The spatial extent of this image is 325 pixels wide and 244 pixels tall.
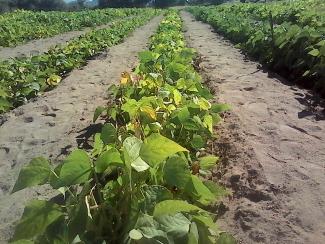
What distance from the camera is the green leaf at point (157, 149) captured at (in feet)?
6.30

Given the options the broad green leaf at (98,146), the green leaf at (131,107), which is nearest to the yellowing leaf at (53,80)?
the green leaf at (131,107)

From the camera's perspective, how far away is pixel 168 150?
1921mm

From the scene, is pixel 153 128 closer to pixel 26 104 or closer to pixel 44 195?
pixel 44 195

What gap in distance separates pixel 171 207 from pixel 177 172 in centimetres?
32

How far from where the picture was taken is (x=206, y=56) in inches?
366

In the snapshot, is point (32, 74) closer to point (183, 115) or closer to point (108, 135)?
point (183, 115)

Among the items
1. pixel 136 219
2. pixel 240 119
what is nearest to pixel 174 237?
pixel 136 219

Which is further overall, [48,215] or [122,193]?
[122,193]

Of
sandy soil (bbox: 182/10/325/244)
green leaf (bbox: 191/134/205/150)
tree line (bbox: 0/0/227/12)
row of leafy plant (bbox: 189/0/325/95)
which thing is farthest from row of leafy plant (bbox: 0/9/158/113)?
tree line (bbox: 0/0/227/12)

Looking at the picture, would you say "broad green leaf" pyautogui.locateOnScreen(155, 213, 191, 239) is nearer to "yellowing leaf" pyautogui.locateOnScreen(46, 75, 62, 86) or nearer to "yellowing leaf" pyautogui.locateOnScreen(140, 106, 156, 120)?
"yellowing leaf" pyautogui.locateOnScreen(140, 106, 156, 120)

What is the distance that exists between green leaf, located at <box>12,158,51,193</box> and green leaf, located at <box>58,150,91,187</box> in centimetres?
11

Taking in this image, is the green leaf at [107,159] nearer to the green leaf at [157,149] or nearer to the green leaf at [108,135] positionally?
the green leaf at [157,149]

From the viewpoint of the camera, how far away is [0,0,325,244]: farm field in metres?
1.88

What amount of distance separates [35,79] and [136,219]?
523 centimetres
